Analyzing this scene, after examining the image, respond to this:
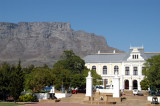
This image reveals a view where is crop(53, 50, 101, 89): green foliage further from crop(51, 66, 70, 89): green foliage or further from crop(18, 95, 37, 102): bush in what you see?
crop(18, 95, 37, 102): bush

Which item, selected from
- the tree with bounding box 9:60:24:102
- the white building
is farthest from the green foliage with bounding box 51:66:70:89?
the white building

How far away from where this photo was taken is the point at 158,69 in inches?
1706

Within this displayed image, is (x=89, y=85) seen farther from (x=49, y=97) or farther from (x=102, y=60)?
(x=102, y=60)

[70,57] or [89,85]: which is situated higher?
[70,57]

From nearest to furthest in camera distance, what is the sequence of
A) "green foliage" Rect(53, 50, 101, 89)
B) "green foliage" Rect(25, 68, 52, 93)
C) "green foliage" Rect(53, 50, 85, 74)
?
"green foliage" Rect(25, 68, 52, 93) < "green foliage" Rect(53, 50, 101, 89) < "green foliage" Rect(53, 50, 85, 74)

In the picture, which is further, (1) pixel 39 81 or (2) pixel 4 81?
(1) pixel 39 81

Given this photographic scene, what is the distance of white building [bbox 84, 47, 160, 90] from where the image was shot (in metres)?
70.6

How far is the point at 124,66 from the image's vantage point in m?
72.6

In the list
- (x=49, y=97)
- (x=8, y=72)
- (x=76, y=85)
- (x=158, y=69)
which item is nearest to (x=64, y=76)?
(x=76, y=85)

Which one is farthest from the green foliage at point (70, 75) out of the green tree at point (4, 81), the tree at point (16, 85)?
the tree at point (16, 85)

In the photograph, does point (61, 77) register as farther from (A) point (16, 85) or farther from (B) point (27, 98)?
(A) point (16, 85)

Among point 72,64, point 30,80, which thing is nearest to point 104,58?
point 72,64

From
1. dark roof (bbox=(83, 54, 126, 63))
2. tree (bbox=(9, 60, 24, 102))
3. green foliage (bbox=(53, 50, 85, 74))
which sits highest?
dark roof (bbox=(83, 54, 126, 63))

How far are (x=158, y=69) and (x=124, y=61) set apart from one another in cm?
2935
